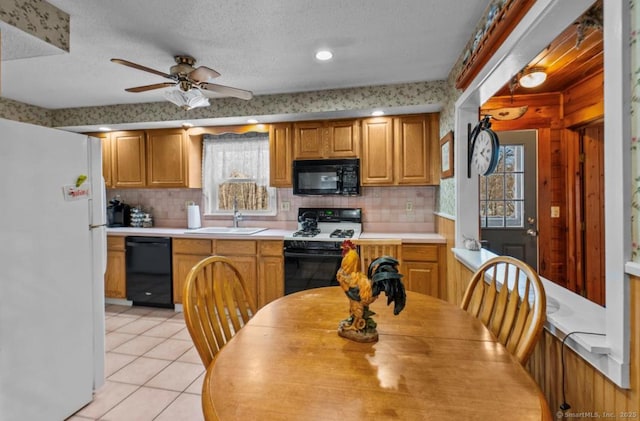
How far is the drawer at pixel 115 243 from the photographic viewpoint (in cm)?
360

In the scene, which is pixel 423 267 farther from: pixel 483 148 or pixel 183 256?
pixel 183 256

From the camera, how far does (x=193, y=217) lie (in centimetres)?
387

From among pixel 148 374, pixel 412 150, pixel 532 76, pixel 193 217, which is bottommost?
pixel 148 374

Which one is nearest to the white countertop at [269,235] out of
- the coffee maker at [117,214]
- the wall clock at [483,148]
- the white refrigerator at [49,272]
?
the coffee maker at [117,214]

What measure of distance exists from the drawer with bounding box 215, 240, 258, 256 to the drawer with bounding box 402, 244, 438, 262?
153cm

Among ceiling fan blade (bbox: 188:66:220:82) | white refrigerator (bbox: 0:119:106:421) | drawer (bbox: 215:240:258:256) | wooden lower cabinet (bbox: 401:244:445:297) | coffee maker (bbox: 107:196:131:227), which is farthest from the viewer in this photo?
coffee maker (bbox: 107:196:131:227)

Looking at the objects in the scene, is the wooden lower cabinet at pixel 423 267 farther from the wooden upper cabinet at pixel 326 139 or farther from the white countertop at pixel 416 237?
the wooden upper cabinet at pixel 326 139

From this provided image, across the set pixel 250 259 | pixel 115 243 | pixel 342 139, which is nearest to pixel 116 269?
pixel 115 243

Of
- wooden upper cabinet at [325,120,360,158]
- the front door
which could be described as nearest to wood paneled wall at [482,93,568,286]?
the front door

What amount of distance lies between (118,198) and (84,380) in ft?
9.98

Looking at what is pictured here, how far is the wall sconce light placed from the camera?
2.48 meters

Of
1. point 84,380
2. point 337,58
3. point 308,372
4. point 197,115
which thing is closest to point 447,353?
point 308,372

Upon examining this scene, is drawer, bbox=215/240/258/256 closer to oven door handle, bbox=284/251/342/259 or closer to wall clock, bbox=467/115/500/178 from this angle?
oven door handle, bbox=284/251/342/259

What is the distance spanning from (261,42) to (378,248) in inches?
78.9
